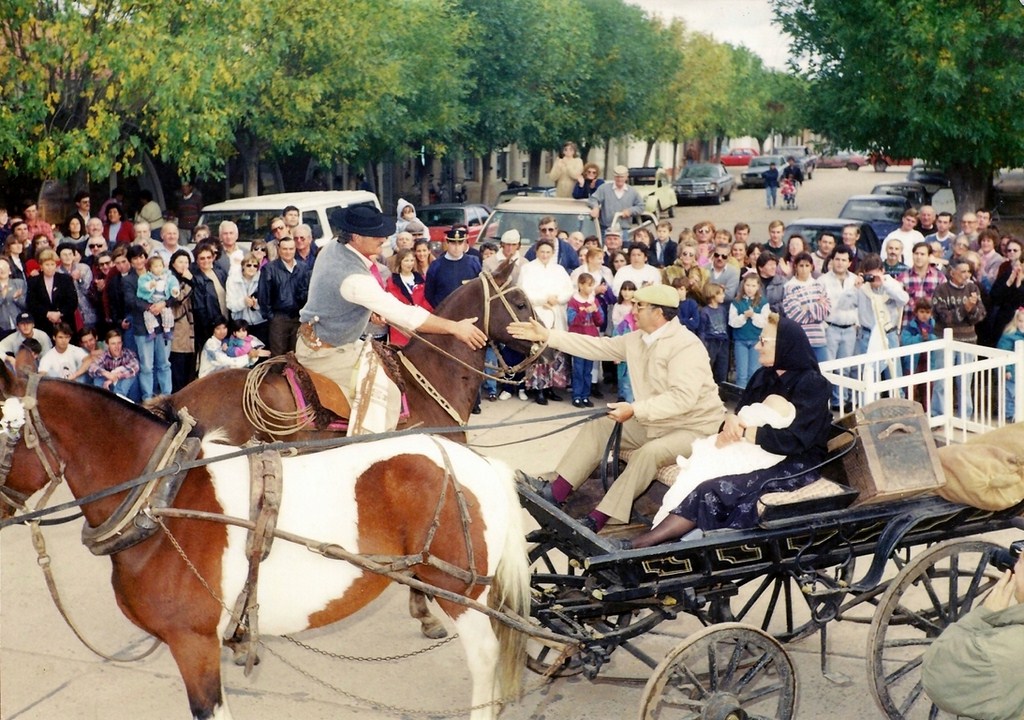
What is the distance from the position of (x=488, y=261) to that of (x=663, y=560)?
9343mm

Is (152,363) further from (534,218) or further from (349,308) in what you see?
(534,218)

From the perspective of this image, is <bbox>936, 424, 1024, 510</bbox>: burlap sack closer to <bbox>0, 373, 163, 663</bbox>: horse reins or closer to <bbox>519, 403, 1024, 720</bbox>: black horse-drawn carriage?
<bbox>519, 403, 1024, 720</bbox>: black horse-drawn carriage

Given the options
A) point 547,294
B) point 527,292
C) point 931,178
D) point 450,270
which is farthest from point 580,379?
point 931,178

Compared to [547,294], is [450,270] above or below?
above

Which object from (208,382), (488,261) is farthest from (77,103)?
(208,382)

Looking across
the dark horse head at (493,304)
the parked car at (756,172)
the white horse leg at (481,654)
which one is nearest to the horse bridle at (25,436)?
the white horse leg at (481,654)

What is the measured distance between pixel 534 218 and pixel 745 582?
12.7m

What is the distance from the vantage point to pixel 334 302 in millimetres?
7148

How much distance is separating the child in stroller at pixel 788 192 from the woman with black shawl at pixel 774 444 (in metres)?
40.2

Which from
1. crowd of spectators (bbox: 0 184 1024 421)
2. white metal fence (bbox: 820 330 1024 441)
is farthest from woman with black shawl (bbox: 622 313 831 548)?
crowd of spectators (bbox: 0 184 1024 421)

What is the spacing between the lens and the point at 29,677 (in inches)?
269

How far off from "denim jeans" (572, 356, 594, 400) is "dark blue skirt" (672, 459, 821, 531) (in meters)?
7.41

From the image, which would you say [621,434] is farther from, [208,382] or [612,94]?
[612,94]

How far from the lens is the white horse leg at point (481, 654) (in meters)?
5.46
